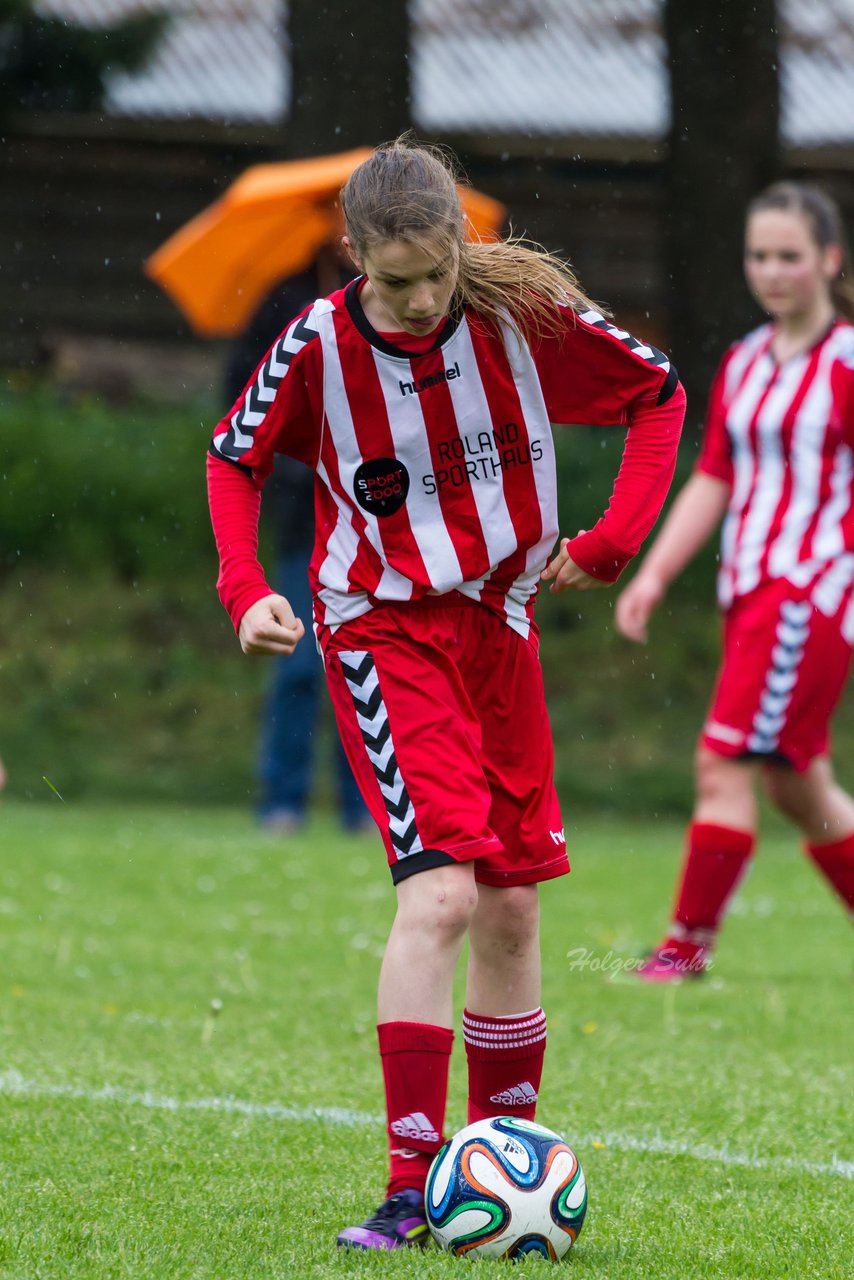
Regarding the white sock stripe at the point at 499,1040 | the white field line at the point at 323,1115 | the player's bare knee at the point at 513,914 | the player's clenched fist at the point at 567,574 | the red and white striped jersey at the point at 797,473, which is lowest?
the white field line at the point at 323,1115

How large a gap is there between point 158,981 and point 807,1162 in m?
2.54

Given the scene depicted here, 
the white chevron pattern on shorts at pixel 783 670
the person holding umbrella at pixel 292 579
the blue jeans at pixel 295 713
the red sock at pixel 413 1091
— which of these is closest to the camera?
the red sock at pixel 413 1091

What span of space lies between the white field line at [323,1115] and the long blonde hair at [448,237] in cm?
167

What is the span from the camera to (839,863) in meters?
5.92

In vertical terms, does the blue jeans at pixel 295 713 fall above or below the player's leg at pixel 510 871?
below

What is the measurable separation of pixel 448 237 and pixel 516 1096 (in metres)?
1.57

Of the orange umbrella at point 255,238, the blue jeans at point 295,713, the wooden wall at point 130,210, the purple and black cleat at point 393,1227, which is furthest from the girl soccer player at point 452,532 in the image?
the wooden wall at point 130,210

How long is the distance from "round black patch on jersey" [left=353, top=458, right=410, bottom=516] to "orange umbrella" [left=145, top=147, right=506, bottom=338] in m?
5.49

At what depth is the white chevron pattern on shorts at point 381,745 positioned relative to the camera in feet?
10.7

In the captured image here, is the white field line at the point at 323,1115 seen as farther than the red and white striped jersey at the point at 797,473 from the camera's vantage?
No

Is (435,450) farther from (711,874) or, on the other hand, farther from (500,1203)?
(711,874)

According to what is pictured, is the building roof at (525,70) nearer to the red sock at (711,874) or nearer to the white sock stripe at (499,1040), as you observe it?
the red sock at (711,874)

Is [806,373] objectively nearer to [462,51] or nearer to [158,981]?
[158,981]

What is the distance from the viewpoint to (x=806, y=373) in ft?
19.2
